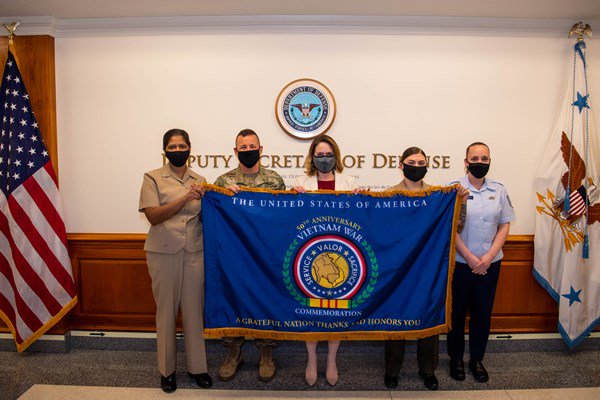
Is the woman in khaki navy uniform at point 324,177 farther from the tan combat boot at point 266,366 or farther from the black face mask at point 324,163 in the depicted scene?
the tan combat boot at point 266,366

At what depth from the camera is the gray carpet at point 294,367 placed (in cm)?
262

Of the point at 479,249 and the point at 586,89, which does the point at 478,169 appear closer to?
the point at 479,249

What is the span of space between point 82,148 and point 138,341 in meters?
1.66

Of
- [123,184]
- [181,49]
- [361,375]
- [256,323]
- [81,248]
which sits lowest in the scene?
[361,375]

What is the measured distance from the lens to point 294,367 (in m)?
2.85

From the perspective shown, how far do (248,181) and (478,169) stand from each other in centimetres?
147

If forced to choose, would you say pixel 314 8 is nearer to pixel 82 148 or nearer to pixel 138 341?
pixel 82 148

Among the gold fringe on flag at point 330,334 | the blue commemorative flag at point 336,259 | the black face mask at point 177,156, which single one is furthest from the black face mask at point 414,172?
the black face mask at point 177,156

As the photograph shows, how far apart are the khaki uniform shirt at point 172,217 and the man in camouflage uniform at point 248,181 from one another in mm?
251

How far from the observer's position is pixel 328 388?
2555mm

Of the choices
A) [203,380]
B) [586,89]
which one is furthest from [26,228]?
[586,89]

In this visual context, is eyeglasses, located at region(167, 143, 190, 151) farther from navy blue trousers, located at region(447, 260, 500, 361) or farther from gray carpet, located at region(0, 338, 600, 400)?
navy blue trousers, located at region(447, 260, 500, 361)

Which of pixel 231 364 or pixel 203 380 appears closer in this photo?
pixel 203 380

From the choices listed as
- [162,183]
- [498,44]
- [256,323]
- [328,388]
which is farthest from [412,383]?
[498,44]
